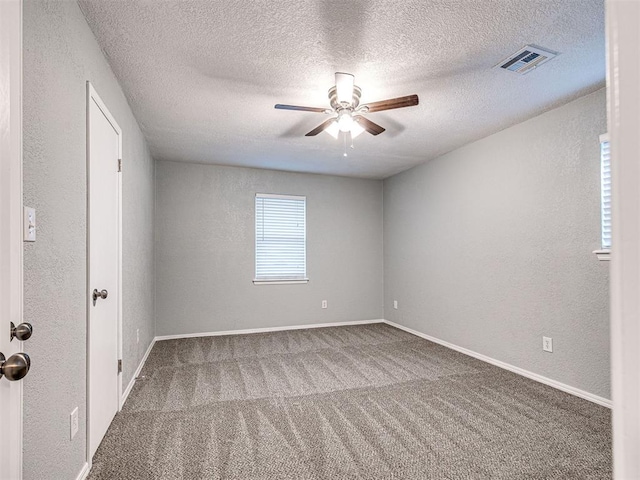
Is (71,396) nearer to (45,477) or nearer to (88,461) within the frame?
(45,477)

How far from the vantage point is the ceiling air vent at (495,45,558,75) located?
2.11 m

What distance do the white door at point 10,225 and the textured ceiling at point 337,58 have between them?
111 centimetres

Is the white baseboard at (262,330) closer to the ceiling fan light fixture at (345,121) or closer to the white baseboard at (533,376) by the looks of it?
the white baseboard at (533,376)

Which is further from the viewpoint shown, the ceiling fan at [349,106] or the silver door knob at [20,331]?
the ceiling fan at [349,106]

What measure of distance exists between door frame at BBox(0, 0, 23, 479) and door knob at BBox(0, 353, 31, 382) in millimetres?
36

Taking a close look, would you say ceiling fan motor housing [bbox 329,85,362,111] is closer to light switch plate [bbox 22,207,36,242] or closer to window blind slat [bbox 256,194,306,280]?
light switch plate [bbox 22,207,36,242]

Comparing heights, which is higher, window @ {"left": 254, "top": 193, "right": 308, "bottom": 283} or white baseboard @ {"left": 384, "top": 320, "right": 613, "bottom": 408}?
window @ {"left": 254, "top": 193, "right": 308, "bottom": 283}

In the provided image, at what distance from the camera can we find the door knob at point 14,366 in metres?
0.84

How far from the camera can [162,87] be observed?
8.57 ft

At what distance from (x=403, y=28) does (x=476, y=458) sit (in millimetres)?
2500

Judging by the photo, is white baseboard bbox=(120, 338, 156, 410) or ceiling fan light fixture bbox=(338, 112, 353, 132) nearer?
ceiling fan light fixture bbox=(338, 112, 353, 132)

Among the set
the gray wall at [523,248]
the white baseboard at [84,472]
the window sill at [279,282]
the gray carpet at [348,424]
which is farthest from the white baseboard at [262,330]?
the white baseboard at [84,472]

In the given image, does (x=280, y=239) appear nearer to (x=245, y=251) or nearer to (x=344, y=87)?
(x=245, y=251)

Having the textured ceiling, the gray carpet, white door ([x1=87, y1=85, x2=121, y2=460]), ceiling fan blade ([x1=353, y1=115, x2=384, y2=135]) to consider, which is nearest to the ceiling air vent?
the textured ceiling
